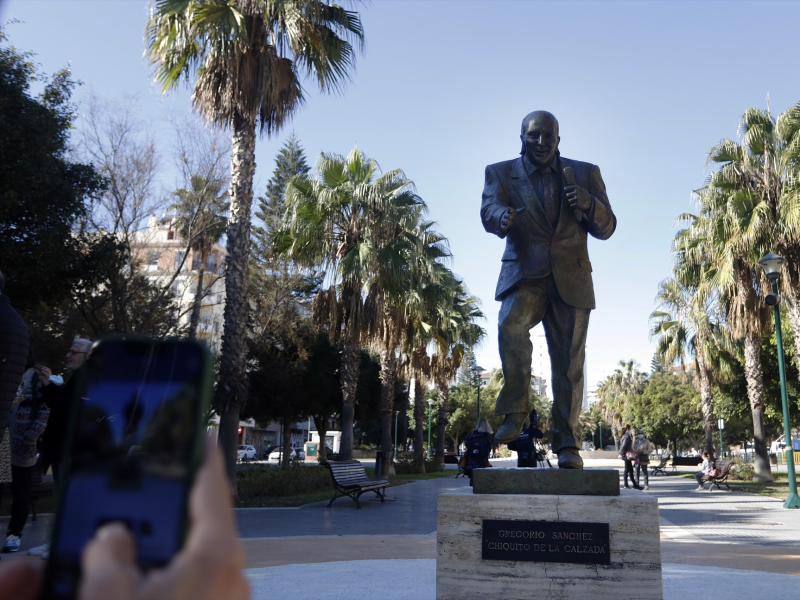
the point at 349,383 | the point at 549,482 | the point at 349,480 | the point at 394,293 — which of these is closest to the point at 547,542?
the point at 549,482

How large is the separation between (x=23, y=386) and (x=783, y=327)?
29.5 meters

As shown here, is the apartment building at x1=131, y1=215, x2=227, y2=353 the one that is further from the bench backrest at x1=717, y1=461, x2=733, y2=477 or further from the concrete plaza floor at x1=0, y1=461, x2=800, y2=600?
the bench backrest at x1=717, y1=461, x2=733, y2=477

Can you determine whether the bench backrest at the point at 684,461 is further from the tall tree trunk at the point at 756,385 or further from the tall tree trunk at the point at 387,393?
the tall tree trunk at the point at 387,393

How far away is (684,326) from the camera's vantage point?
3438 centimetres

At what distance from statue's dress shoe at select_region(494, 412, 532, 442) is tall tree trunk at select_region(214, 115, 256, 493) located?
8.92 m

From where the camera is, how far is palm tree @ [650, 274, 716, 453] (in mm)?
30438

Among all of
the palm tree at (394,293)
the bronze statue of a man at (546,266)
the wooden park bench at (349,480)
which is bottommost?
the wooden park bench at (349,480)

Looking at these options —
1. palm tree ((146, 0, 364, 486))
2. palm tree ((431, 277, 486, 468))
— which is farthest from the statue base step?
palm tree ((431, 277, 486, 468))

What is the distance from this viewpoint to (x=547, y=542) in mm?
4211

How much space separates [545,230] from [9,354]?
145 inches

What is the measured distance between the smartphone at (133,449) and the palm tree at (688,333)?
27.7 metres

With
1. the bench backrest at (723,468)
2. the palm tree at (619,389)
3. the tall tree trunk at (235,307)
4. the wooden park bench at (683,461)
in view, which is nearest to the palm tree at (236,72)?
the tall tree trunk at (235,307)

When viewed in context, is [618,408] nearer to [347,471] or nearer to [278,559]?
[347,471]

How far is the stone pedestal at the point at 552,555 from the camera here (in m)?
4.11
